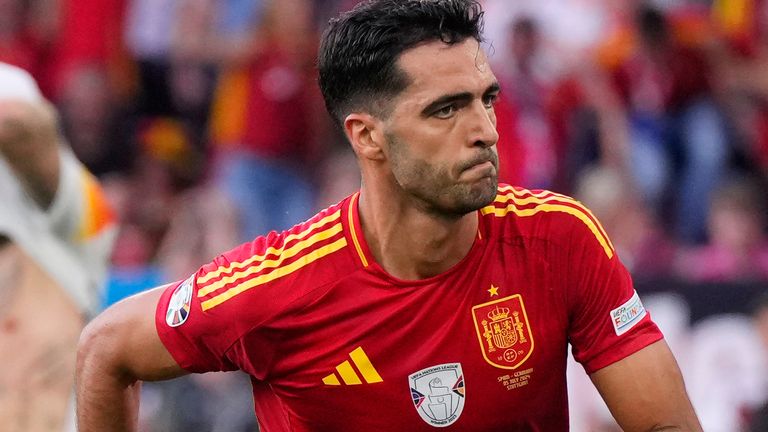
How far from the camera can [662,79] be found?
9195mm

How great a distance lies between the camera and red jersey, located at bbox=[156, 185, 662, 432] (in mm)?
4070

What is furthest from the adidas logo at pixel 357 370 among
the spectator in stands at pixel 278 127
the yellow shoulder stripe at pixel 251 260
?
the spectator in stands at pixel 278 127

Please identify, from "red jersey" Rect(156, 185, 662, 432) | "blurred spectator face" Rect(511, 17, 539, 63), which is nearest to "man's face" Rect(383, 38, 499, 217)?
"red jersey" Rect(156, 185, 662, 432)

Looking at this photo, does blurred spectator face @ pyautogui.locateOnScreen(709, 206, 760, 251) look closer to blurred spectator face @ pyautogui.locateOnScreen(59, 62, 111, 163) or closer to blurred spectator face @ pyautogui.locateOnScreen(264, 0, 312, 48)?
blurred spectator face @ pyautogui.locateOnScreen(264, 0, 312, 48)

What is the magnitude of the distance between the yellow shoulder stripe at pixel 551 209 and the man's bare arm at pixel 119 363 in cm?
Result: 104

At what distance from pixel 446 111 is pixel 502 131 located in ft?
17.4

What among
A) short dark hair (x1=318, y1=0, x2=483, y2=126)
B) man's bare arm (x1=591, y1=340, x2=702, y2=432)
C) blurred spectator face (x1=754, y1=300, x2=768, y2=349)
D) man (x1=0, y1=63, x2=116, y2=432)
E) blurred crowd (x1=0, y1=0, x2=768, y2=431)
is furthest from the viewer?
blurred crowd (x1=0, y1=0, x2=768, y2=431)

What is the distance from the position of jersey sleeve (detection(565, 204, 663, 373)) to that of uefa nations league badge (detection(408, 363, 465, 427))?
1.19ft

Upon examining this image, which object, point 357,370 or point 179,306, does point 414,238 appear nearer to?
point 357,370

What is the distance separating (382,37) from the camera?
13.3ft

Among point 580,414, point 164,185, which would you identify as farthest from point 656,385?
point 164,185

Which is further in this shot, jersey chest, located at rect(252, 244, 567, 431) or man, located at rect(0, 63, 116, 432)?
man, located at rect(0, 63, 116, 432)

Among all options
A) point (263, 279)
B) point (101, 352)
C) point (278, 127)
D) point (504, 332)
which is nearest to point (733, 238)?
point (278, 127)

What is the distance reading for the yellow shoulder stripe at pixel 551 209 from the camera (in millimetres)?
4117
